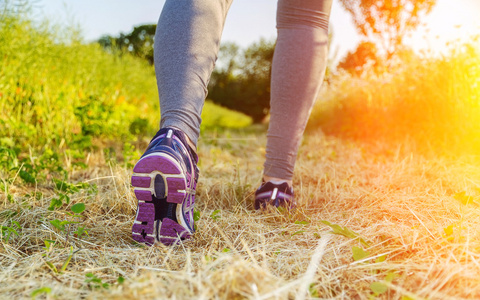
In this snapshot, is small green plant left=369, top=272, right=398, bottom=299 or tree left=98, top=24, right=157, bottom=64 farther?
tree left=98, top=24, right=157, bottom=64

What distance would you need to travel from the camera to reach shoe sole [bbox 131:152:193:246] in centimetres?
82

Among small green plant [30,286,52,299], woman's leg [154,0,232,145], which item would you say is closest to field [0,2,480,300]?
small green plant [30,286,52,299]

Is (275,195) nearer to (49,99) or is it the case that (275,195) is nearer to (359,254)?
(359,254)

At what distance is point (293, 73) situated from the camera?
1222 millimetres

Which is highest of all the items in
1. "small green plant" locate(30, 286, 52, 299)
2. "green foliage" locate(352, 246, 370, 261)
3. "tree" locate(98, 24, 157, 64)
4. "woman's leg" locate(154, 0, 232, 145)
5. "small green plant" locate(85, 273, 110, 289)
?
"tree" locate(98, 24, 157, 64)

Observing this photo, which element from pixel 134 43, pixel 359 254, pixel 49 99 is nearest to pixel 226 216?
pixel 359 254

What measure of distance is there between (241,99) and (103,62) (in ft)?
36.2

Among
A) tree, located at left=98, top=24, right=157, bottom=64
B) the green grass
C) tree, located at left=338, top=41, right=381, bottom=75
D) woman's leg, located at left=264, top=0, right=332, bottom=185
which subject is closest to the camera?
woman's leg, located at left=264, top=0, right=332, bottom=185

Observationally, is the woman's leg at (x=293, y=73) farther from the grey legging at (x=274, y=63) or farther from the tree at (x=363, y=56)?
the tree at (x=363, y=56)

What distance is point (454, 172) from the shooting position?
1814mm

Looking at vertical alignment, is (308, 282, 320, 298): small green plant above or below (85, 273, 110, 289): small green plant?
above

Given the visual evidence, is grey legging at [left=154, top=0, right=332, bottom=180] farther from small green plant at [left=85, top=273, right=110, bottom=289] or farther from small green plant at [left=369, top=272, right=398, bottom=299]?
small green plant at [left=369, top=272, right=398, bottom=299]

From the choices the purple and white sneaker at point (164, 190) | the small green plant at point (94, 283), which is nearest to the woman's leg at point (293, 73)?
the purple and white sneaker at point (164, 190)

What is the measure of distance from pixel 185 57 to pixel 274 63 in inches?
16.7
